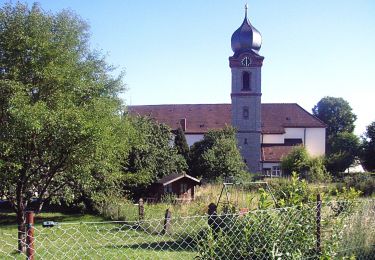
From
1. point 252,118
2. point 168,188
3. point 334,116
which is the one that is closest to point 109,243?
point 168,188

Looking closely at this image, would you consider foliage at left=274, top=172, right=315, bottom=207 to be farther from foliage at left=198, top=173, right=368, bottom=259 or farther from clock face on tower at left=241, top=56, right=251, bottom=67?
clock face on tower at left=241, top=56, right=251, bottom=67

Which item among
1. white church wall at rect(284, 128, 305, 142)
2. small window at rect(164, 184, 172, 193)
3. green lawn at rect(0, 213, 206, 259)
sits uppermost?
white church wall at rect(284, 128, 305, 142)

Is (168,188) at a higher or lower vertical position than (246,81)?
lower

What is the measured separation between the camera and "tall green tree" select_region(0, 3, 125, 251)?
37.7ft

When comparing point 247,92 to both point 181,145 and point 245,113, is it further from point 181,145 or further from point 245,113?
point 181,145

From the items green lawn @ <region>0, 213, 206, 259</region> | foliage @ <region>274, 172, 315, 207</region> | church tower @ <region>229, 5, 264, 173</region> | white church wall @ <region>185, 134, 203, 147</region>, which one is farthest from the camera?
white church wall @ <region>185, 134, 203, 147</region>

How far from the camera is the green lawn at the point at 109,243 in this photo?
7.75m

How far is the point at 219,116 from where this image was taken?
56.6 metres

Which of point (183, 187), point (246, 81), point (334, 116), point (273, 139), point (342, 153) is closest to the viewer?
point (183, 187)

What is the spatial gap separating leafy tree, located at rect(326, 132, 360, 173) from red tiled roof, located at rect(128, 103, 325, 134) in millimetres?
4168

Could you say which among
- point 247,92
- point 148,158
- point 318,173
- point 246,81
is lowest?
point 318,173

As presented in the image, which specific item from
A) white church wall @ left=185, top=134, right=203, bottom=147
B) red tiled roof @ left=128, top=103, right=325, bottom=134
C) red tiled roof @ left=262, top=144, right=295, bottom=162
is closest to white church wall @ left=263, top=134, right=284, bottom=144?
red tiled roof @ left=128, top=103, right=325, bottom=134

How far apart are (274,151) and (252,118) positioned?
4710mm

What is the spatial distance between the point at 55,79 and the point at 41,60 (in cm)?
67
